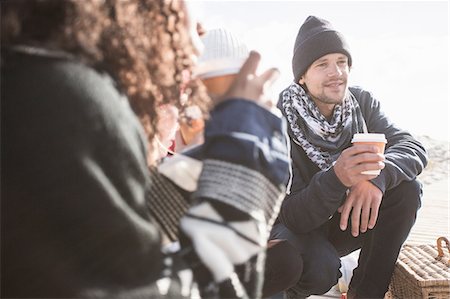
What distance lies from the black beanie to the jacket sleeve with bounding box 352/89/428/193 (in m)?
0.31

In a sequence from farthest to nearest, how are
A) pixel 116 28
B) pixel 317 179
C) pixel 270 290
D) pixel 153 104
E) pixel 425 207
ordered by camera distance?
1. pixel 425 207
2. pixel 317 179
3. pixel 270 290
4. pixel 153 104
5. pixel 116 28

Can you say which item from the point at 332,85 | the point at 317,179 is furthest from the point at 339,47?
the point at 317,179

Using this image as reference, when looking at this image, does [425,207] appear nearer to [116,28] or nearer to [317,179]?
[317,179]

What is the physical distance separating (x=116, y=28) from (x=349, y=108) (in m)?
2.43

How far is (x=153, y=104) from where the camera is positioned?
3.53ft

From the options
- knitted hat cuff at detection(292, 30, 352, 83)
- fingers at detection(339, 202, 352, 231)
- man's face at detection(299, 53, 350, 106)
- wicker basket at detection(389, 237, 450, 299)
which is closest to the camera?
wicker basket at detection(389, 237, 450, 299)

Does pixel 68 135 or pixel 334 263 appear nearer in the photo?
pixel 68 135

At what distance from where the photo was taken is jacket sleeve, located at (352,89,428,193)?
2.69 metres

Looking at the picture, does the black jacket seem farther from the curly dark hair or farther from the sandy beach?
the sandy beach

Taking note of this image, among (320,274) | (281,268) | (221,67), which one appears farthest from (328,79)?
(221,67)

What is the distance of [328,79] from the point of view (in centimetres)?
330

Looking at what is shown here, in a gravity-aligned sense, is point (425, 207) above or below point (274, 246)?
below

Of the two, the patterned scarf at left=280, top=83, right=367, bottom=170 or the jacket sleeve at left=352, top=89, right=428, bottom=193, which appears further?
the patterned scarf at left=280, top=83, right=367, bottom=170

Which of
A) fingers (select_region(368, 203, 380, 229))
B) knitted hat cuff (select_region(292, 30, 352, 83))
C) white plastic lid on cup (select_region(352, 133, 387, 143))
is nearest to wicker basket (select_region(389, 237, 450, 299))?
fingers (select_region(368, 203, 380, 229))
